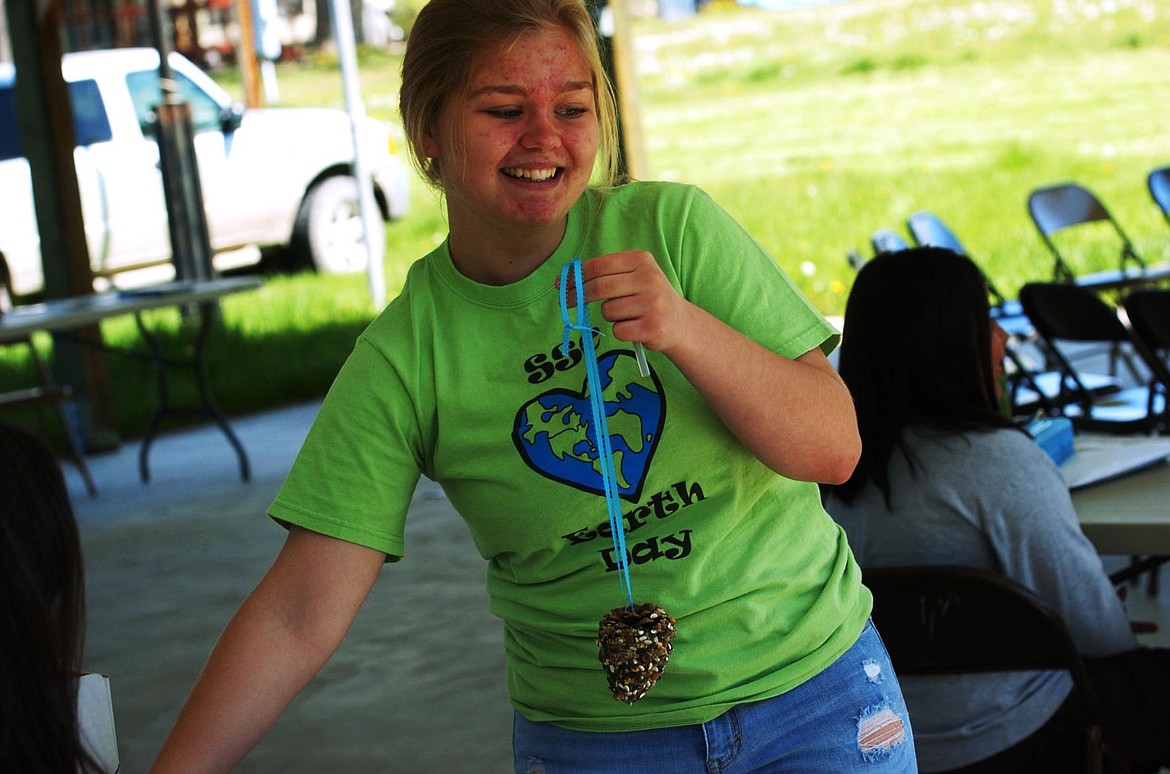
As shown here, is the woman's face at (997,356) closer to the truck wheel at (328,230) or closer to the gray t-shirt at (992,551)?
the gray t-shirt at (992,551)

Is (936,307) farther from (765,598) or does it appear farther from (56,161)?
(56,161)

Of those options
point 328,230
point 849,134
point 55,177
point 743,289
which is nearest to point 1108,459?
point 743,289

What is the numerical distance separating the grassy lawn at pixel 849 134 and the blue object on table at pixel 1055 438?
5.59 metres

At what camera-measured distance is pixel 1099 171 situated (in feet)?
40.5

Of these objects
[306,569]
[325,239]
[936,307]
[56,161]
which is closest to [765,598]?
[306,569]

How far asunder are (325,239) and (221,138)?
1179mm

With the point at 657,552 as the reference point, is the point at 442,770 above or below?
below

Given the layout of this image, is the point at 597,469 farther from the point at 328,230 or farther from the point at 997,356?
the point at 328,230

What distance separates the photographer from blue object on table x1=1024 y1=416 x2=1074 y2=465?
2.88 meters

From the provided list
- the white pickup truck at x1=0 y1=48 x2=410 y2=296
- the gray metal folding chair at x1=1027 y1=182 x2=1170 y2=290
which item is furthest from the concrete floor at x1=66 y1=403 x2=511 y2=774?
the white pickup truck at x1=0 y1=48 x2=410 y2=296

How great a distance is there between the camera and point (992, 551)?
236cm

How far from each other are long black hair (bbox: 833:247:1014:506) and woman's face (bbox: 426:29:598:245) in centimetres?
106

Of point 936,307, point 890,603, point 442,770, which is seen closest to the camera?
point 890,603

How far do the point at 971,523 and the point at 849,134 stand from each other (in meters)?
13.3
